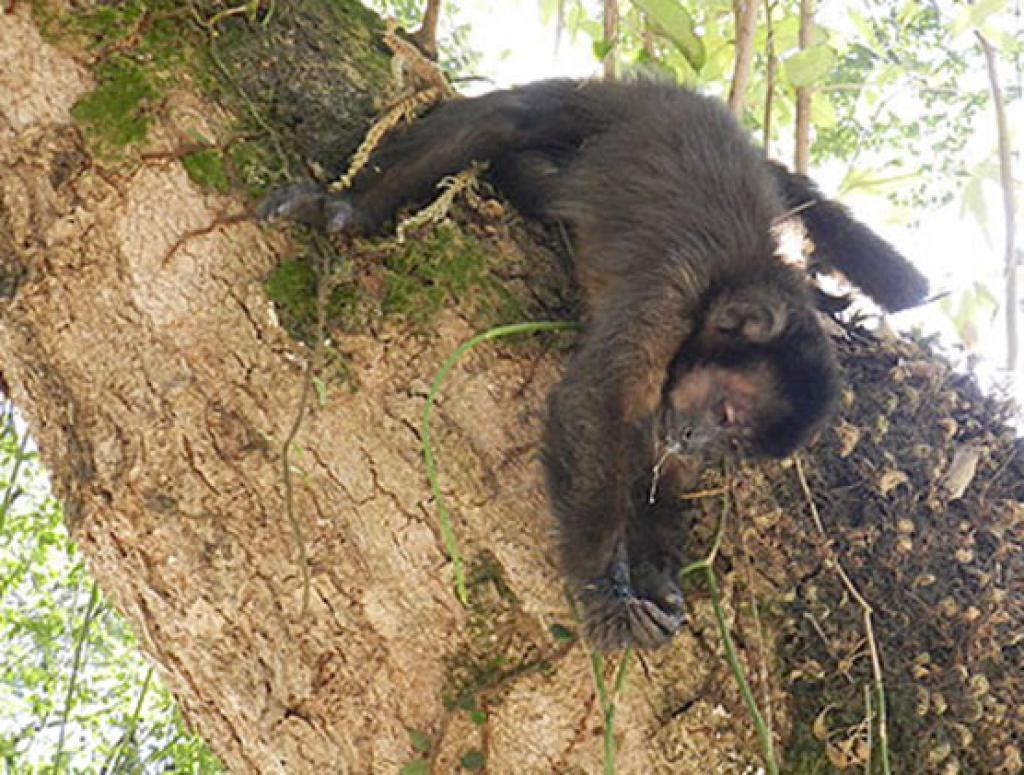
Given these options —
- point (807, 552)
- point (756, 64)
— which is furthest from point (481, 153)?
point (756, 64)

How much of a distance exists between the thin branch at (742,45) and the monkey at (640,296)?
0.38 ft

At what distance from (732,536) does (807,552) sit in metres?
0.18

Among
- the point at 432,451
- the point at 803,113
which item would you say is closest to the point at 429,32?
the point at 803,113

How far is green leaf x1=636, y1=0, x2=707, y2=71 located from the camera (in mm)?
2936

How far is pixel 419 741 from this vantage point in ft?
7.12

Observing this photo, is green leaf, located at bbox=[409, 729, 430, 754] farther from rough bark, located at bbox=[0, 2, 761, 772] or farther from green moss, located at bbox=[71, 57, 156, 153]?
green moss, located at bbox=[71, 57, 156, 153]

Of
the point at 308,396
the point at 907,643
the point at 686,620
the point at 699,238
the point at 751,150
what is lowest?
the point at 907,643

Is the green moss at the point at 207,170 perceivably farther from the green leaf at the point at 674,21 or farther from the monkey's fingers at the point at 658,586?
the monkey's fingers at the point at 658,586

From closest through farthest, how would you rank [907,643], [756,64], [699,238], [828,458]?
[907,643] < [828,458] < [699,238] < [756,64]

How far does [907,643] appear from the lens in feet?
8.09

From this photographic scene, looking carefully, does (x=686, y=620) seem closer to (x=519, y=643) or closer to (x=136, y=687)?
(x=519, y=643)

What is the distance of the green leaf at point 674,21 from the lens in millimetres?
2936

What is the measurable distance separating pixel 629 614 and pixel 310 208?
1140mm

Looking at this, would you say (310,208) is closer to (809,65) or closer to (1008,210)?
(809,65)
